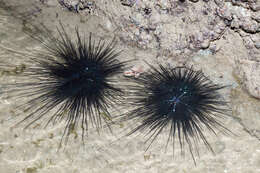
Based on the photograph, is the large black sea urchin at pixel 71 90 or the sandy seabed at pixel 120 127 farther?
the large black sea urchin at pixel 71 90

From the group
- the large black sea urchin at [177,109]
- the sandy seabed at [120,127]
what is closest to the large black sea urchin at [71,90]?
the sandy seabed at [120,127]

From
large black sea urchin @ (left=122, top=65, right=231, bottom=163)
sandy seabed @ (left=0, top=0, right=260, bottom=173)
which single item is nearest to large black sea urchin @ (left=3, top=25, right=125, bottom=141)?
sandy seabed @ (left=0, top=0, right=260, bottom=173)

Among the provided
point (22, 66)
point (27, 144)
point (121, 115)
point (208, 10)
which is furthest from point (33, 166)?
point (208, 10)

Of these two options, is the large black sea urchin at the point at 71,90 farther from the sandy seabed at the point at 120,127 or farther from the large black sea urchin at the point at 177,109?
the large black sea urchin at the point at 177,109

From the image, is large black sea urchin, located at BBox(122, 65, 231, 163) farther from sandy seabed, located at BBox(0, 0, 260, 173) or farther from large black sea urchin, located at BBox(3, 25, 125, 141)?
large black sea urchin, located at BBox(3, 25, 125, 141)
